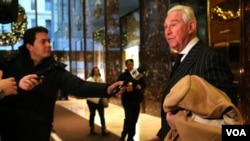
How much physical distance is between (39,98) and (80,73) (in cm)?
1811

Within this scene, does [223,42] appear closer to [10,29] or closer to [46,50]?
[46,50]

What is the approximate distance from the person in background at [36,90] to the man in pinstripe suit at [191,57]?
456 millimetres

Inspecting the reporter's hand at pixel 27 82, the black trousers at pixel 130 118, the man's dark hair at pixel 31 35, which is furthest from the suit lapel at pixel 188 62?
the black trousers at pixel 130 118

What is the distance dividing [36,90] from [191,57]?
3.35 feet

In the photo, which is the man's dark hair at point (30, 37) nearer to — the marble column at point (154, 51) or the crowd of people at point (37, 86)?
the crowd of people at point (37, 86)

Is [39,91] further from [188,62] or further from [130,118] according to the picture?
[130,118]

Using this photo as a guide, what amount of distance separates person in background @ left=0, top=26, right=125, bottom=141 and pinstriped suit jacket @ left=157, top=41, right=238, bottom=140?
0.50 meters

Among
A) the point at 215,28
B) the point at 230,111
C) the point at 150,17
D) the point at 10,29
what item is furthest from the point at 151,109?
the point at 230,111

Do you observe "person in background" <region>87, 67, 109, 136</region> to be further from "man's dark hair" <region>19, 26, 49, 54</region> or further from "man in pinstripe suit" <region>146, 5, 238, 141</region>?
"man in pinstripe suit" <region>146, 5, 238, 141</region>

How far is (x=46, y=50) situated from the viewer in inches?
101

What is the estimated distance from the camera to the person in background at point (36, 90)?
2.47 m

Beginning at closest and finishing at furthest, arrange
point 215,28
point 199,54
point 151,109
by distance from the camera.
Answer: point 199,54 → point 215,28 → point 151,109

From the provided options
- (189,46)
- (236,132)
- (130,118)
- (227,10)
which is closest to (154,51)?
(227,10)

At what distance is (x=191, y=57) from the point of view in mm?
2041
